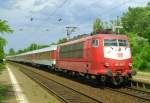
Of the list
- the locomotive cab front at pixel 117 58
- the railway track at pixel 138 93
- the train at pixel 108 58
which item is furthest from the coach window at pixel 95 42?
the railway track at pixel 138 93

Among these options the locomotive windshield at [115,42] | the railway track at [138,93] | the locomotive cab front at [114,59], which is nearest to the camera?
the railway track at [138,93]

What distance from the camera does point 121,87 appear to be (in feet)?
79.9

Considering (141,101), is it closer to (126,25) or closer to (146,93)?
(146,93)

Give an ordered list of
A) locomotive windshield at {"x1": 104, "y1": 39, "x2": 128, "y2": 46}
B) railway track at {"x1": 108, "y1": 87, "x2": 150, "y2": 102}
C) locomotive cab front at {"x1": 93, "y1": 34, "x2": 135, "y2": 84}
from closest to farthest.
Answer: railway track at {"x1": 108, "y1": 87, "x2": 150, "y2": 102} → locomotive cab front at {"x1": 93, "y1": 34, "x2": 135, "y2": 84} → locomotive windshield at {"x1": 104, "y1": 39, "x2": 128, "y2": 46}

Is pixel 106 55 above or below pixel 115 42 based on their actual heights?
below

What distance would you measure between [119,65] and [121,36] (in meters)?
1.99

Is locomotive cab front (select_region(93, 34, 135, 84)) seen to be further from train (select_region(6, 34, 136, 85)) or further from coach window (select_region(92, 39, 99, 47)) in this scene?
coach window (select_region(92, 39, 99, 47))

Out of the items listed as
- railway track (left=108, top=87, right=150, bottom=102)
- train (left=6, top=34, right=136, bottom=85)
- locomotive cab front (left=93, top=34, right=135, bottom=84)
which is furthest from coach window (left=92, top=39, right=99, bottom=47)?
railway track (left=108, top=87, right=150, bottom=102)

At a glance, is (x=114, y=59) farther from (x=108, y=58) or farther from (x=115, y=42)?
(x=115, y=42)

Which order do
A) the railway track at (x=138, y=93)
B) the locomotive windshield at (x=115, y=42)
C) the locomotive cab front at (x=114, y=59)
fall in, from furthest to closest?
the locomotive windshield at (x=115, y=42), the locomotive cab front at (x=114, y=59), the railway track at (x=138, y=93)

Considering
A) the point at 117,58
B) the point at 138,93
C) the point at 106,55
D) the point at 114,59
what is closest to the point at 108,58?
the point at 106,55

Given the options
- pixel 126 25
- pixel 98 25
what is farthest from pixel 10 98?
pixel 126 25

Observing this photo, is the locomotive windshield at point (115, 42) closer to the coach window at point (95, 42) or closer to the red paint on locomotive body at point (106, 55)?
the red paint on locomotive body at point (106, 55)

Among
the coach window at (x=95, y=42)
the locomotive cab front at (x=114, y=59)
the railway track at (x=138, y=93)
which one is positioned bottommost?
the railway track at (x=138, y=93)
